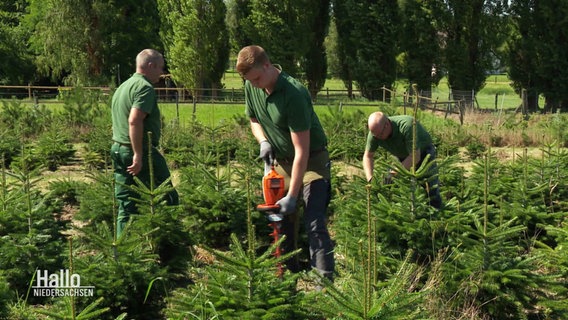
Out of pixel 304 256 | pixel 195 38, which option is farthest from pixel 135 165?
pixel 195 38

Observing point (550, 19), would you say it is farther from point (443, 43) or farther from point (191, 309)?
point (191, 309)

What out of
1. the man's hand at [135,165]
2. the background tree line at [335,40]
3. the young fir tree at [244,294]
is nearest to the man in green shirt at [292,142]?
the young fir tree at [244,294]

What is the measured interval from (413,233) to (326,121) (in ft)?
28.0

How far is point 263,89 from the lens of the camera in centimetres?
392

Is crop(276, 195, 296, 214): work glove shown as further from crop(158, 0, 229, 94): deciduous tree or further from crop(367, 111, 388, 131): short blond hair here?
crop(158, 0, 229, 94): deciduous tree

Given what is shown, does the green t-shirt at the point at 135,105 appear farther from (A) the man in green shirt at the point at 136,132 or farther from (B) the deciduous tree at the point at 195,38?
(B) the deciduous tree at the point at 195,38

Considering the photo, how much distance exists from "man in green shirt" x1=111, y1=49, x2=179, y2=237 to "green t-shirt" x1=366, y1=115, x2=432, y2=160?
69.0 inches

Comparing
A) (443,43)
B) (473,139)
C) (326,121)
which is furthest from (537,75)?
(326,121)

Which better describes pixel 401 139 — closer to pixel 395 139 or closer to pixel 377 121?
pixel 395 139

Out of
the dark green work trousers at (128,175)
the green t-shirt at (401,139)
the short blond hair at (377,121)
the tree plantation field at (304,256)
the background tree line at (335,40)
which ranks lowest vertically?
the tree plantation field at (304,256)

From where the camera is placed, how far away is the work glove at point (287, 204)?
371 centimetres

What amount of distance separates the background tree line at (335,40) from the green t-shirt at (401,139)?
81.8ft

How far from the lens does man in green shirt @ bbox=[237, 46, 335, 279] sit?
371 cm

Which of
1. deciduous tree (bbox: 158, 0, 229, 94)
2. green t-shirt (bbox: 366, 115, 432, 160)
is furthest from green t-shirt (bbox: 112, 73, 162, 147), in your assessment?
deciduous tree (bbox: 158, 0, 229, 94)
